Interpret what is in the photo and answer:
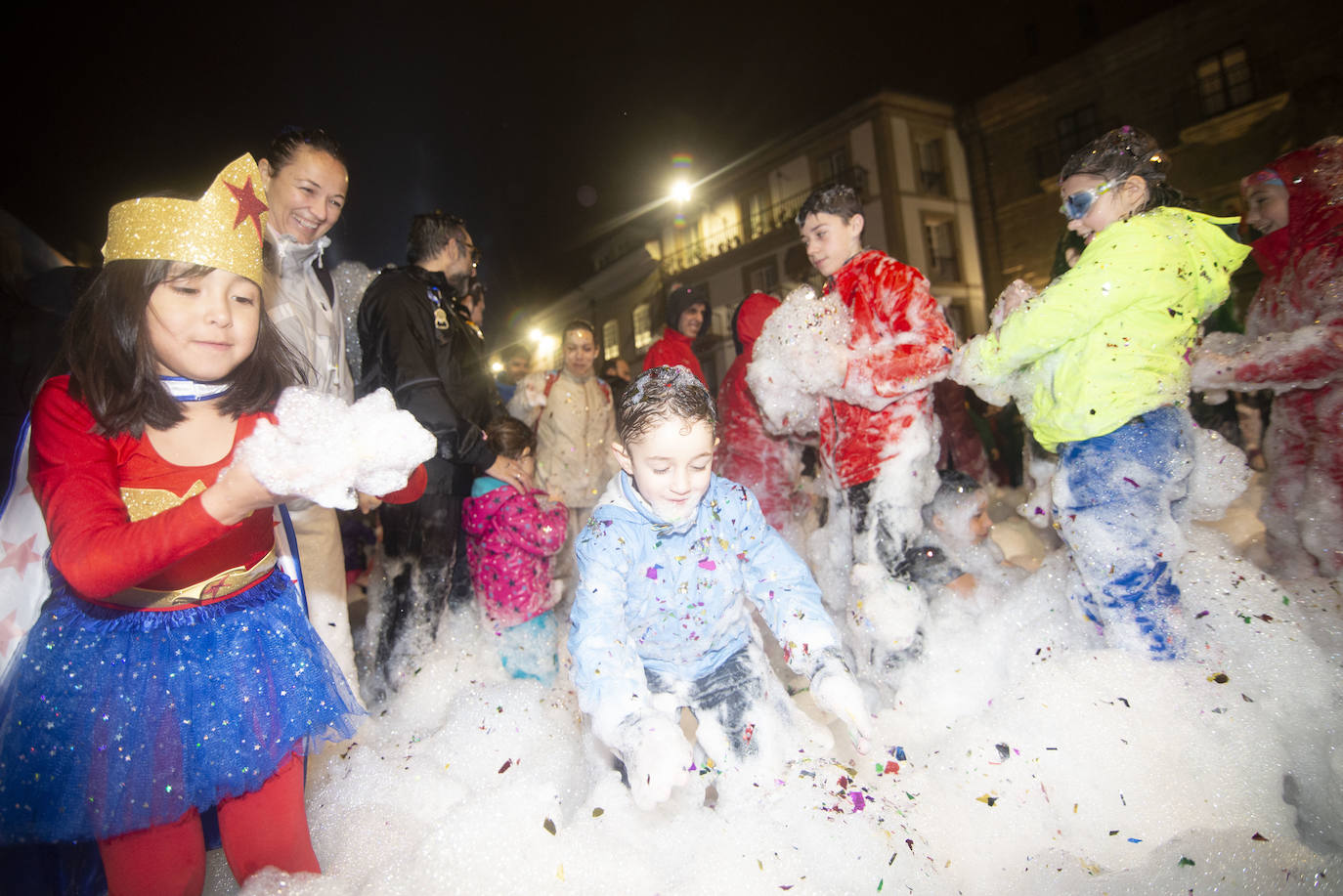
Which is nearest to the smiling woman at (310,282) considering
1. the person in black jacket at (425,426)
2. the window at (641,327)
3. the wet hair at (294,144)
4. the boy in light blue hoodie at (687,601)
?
the wet hair at (294,144)

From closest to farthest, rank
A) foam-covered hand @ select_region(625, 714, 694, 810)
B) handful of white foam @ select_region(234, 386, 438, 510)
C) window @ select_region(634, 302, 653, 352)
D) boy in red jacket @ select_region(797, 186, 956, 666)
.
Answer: handful of white foam @ select_region(234, 386, 438, 510) → foam-covered hand @ select_region(625, 714, 694, 810) → boy in red jacket @ select_region(797, 186, 956, 666) → window @ select_region(634, 302, 653, 352)

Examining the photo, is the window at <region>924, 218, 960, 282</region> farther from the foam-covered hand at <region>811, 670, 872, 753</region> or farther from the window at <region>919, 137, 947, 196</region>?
the foam-covered hand at <region>811, 670, 872, 753</region>

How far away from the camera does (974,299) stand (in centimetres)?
1575

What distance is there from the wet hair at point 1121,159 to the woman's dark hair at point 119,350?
9.01 ft

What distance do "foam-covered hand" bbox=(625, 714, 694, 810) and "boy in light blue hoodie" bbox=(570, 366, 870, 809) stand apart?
3.5 inches

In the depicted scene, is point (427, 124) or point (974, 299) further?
point (974, 299)

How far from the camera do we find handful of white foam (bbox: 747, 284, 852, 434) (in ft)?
9.43

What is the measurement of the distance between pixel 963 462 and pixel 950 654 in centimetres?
242

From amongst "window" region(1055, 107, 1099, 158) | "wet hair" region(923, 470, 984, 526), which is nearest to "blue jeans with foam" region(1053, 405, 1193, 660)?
"wet hair" region(923, 470, 984, 526)

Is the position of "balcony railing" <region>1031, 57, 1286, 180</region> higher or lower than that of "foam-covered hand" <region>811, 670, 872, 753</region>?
higher

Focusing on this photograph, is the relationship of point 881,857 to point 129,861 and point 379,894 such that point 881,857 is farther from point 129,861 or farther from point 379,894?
point 129,861

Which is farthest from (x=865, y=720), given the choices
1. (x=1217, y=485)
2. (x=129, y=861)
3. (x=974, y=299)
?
(x=974, y=299)

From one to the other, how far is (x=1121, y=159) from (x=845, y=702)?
2.14 meters

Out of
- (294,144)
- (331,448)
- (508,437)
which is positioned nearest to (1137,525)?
(331,448)
